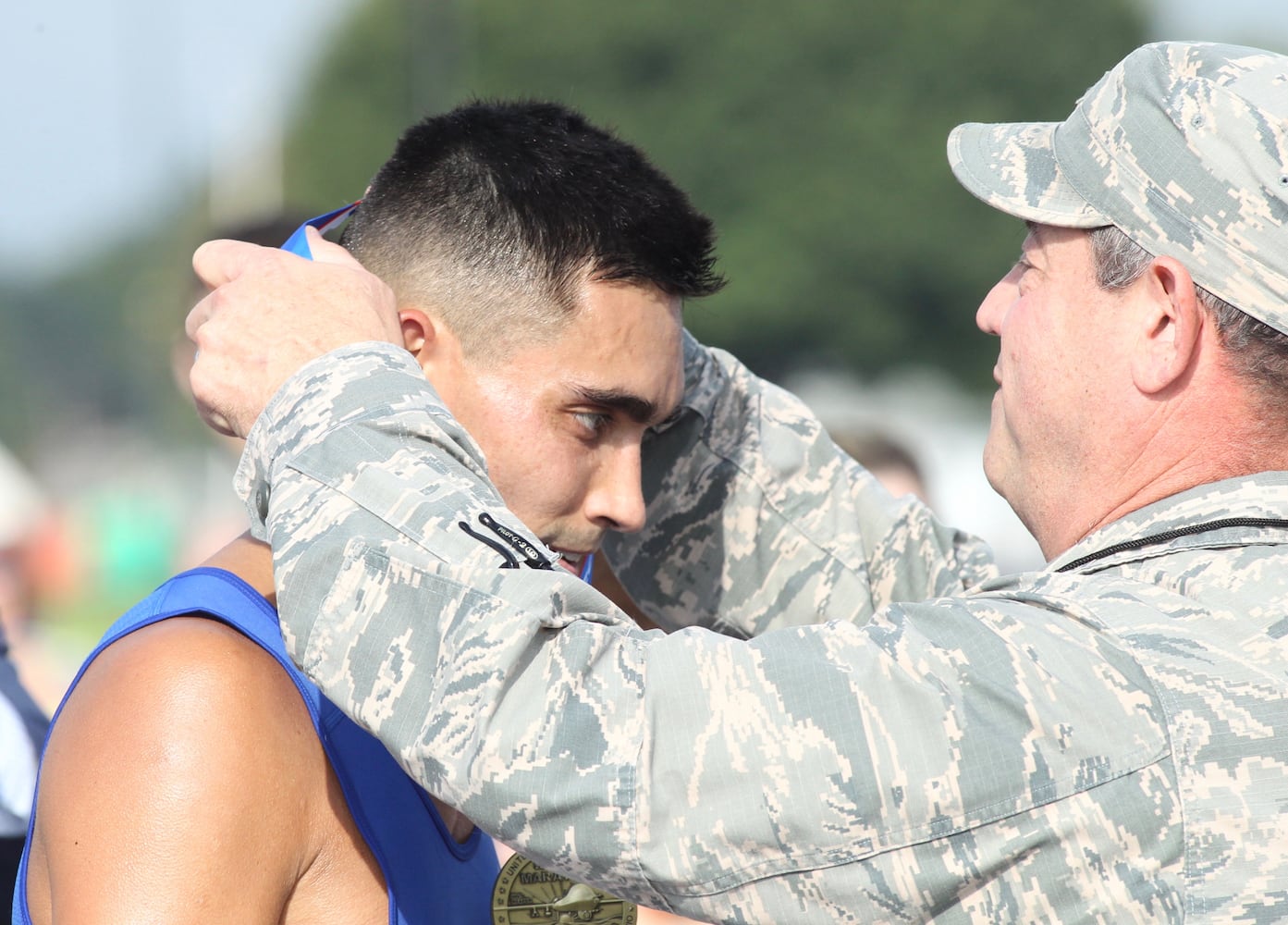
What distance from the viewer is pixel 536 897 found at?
8.32 feet

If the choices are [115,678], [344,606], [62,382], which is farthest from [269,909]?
[62,382]

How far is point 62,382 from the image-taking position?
23234mm

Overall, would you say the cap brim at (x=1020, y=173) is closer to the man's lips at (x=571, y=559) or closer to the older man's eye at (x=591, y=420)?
the older man's eye at (x=591, y=420)

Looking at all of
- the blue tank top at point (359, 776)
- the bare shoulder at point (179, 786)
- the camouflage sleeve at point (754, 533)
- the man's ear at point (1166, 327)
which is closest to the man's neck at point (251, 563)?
the blue tank top at point (359, 776)

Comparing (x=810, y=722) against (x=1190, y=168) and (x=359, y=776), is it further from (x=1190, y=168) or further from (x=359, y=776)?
(x=1190, y=168)

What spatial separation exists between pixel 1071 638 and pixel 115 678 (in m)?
1.38

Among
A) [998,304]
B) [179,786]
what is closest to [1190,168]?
[998,304]

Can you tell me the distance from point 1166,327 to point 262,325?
4.23 ft

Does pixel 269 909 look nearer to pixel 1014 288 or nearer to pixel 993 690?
pixel 993 690

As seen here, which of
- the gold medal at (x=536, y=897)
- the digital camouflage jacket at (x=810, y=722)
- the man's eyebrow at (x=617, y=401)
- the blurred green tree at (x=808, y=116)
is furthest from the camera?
the blurred green tree at (x=808, y=116)

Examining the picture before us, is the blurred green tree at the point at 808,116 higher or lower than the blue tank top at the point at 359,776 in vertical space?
lower

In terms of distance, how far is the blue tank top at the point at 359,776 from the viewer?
2216 millimetres

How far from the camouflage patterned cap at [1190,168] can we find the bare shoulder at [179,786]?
53.8 inches

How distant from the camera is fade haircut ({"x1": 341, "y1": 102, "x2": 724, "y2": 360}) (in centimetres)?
276
